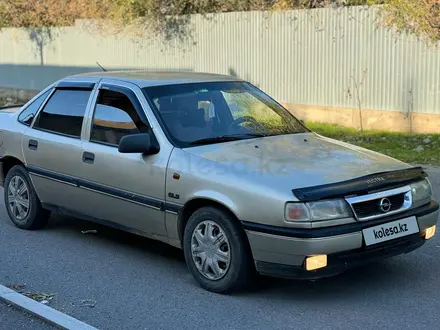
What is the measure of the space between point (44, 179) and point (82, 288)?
1.81 meters

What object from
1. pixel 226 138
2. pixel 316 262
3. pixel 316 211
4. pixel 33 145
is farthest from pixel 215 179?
pixel 33 145

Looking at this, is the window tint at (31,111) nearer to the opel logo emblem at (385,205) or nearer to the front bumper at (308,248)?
the front bumper at (308,248)

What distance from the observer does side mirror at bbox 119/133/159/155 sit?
18.1ft

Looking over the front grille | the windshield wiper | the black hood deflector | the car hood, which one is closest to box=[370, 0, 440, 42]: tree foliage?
the car hood

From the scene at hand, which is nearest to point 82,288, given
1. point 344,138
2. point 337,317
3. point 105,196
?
point 105,196

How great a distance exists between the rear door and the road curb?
147 centimetres

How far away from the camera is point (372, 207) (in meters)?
4.85

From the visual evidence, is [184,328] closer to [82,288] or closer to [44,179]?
[82,288]

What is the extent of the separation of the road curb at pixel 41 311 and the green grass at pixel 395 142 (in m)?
7.02

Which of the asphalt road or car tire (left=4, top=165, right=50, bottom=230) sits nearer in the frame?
the asphalt road

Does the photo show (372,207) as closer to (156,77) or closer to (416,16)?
(156,77)

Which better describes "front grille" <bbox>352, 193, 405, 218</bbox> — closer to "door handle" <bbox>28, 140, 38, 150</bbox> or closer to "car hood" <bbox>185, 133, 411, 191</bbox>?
"car hood" <bbox>185, 133, 411, 191</bbox>

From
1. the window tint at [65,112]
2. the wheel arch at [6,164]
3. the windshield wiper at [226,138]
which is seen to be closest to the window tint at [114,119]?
the window tint at [65,112]

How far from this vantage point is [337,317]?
15.4 feet
